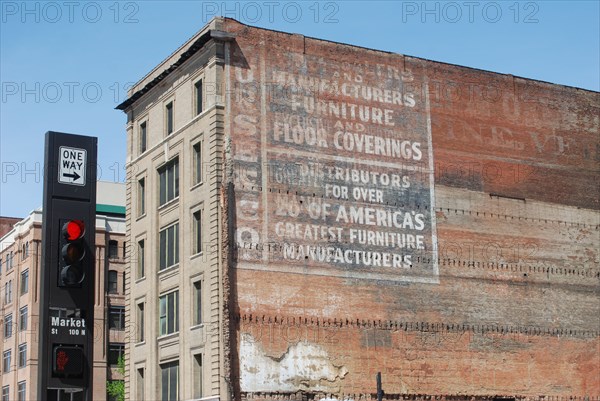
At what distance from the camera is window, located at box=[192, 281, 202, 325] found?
40.4 m

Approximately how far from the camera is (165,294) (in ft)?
142

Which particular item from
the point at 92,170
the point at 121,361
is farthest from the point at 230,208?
the point at 121,361

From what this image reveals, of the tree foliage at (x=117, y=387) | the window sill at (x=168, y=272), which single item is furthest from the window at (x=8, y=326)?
the window sill at (x=168, y=272)

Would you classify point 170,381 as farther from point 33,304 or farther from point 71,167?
point 33,304

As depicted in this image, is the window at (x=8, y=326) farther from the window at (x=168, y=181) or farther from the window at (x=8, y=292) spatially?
the window at (x=168, y=181)

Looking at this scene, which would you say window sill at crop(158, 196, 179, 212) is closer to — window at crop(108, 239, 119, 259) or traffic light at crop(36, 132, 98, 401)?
traffic light at crop(36, 132, 98, 401)

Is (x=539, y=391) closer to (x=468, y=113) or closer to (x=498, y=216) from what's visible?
(x=498, y=216)

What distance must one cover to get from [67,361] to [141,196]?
3484cm

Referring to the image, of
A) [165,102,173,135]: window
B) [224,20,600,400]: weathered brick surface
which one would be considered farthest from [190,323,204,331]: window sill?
Answer: [165,102,173,135]: window

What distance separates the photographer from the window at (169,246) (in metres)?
42.9

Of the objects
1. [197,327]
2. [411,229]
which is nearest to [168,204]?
[197,327]

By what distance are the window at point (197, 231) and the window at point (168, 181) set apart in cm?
232

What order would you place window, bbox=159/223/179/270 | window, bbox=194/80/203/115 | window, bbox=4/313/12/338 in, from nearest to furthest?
window, bbox=194/80/203/115, window, bbox=159/223/179/270, window, bbox=4/313/12/338

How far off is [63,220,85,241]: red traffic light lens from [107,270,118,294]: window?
65330 millimetres
